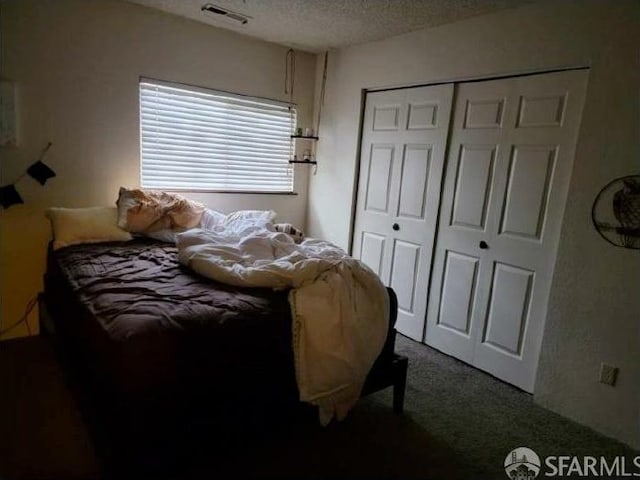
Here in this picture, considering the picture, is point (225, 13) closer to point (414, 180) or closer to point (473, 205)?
point (414, 180)

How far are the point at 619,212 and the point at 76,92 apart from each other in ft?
11.5

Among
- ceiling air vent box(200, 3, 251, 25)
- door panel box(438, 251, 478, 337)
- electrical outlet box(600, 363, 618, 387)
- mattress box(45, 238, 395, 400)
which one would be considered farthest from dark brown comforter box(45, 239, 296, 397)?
ceiling air vent box(200, 3, 251, 25)

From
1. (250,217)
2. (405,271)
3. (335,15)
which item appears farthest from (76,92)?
(405,271)

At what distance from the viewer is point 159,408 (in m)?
1.40

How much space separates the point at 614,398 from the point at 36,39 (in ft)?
13.7

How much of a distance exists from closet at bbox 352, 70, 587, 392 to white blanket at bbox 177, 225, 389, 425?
1124 millimetres

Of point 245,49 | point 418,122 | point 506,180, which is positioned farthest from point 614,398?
point 245,49

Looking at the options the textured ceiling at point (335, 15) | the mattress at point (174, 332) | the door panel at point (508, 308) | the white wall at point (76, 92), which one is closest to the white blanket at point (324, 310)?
the mattress at point (174, 332)

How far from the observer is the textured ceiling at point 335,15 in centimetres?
256

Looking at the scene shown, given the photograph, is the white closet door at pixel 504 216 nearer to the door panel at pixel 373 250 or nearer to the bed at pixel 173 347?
the door panel at pixel 373 250

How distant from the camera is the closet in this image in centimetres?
242

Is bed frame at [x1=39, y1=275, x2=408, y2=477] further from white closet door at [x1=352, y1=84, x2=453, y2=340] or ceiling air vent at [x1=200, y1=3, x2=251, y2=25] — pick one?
ceiling air vent at [x1=200, y1=3, x2=251, y2=25]

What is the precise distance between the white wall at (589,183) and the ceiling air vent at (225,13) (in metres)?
1.61

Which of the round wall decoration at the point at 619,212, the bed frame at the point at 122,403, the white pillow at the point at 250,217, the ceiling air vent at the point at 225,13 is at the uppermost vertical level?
the ceiling air vent at the point at 225,13
